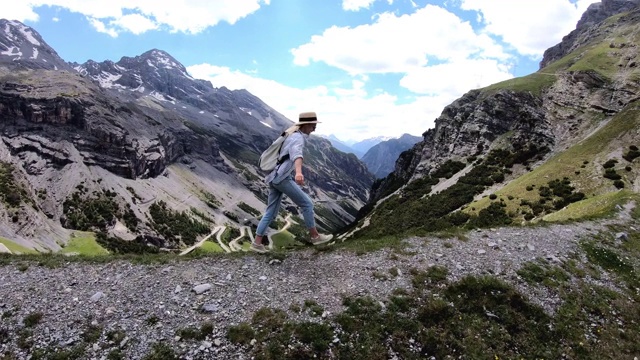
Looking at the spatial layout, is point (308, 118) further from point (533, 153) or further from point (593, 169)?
point (533, 153)

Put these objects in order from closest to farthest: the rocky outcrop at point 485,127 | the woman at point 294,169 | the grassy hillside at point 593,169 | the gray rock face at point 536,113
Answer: the woman at point 294,169
the grassy hillside at point 593,169
the gray rock face at point 536,113
the rocky outcrop at point 485,127

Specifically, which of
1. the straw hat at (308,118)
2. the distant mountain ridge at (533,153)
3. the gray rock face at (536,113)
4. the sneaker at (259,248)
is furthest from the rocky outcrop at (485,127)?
the sneaker at (259,248)

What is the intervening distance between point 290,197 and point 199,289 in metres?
4.51

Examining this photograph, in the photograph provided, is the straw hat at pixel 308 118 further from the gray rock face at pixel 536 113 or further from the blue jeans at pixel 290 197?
the gray rock face at pixel 536 113

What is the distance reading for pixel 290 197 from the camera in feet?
47.9

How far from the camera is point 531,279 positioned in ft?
50.7

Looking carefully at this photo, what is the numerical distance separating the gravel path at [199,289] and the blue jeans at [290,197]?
1604mm

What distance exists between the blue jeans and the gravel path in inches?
63.1

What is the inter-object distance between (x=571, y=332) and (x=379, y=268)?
21.9ft

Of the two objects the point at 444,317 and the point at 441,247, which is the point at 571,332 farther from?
the point at 441,247

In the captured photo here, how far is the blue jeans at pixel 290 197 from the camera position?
14.2 metres

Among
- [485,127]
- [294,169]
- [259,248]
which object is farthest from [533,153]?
[294,169]

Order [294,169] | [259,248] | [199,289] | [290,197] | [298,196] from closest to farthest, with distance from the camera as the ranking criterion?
[199,289], [294,169], [298,196], [290,197], [259,248]

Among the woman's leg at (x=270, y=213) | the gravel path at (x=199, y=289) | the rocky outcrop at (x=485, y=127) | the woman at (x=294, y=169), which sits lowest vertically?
the gravel path at (x=199, y=289)
